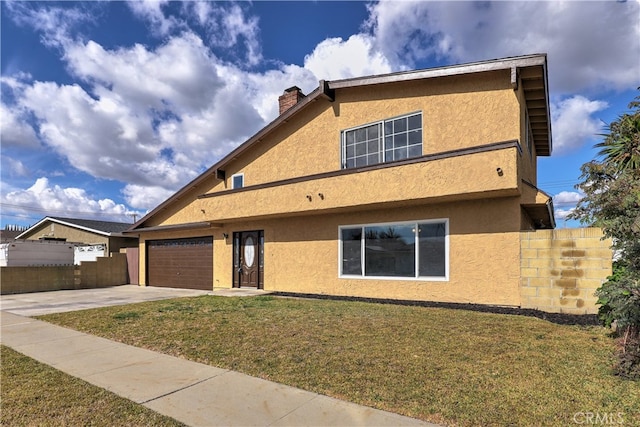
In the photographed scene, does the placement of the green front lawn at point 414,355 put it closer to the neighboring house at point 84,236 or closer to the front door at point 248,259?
the front door at point 248,259

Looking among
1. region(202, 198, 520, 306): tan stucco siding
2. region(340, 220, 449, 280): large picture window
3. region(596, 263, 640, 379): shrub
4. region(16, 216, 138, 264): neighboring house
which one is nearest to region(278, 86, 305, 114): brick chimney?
region(202, 198, 520, 306): tan stucco siding

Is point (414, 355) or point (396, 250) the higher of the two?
point (396, 250)

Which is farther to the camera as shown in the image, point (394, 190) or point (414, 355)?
point (394, 190)

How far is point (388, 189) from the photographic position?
10547 millimetres

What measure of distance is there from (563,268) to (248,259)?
11000 mm

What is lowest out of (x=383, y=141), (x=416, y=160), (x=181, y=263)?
(x=181, y=263)

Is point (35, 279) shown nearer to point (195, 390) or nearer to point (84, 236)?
point (84, 236)

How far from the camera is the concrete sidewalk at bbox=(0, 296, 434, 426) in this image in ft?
12.4

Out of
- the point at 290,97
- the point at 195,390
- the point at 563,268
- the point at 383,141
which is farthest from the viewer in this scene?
the point at 290,97

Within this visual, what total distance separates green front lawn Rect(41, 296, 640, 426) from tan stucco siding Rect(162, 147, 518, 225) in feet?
9.80

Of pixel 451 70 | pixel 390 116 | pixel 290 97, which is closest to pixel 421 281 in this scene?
pixel 390 116

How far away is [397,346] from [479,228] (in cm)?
523

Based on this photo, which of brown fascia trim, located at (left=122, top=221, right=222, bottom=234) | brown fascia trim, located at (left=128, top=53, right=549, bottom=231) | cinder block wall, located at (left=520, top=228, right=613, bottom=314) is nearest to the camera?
cinder block wall, located at (left=520, top=228, right=613, bottom=314)

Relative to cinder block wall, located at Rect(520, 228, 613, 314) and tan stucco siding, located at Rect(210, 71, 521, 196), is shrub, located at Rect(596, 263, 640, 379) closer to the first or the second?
cinder block wall, located at Rect(520, 228, 613, 314)
